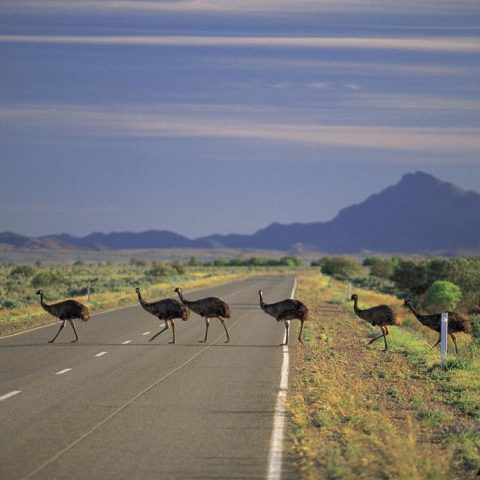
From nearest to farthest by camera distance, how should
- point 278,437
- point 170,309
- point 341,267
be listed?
point 278,437
point 170,309
point 341,267

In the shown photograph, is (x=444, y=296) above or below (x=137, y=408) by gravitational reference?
below

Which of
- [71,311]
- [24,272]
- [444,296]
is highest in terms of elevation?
[71,311]

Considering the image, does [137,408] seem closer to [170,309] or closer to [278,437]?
[278,437]

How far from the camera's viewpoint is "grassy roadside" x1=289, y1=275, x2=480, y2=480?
31.6 ft

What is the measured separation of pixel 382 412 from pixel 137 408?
10.8 ft

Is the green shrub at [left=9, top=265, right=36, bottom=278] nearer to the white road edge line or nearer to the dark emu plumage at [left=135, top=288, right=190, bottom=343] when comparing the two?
the dark emu plumage at [left=135, top=288, right=190, bottom=343]

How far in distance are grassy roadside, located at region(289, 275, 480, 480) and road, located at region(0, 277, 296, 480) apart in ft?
1.70

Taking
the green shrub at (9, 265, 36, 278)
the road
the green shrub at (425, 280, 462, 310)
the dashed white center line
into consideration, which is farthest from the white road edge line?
the green shrub at (9, 265, 36, 278)

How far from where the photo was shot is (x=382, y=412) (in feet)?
44.0

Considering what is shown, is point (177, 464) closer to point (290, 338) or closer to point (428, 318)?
point (428, 318)

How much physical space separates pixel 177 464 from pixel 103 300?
38.0 metres

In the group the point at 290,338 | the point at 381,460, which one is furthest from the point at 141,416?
the point at 290,338

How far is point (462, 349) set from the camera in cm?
2603

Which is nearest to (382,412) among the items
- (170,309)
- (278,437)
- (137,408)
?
(278,437)
